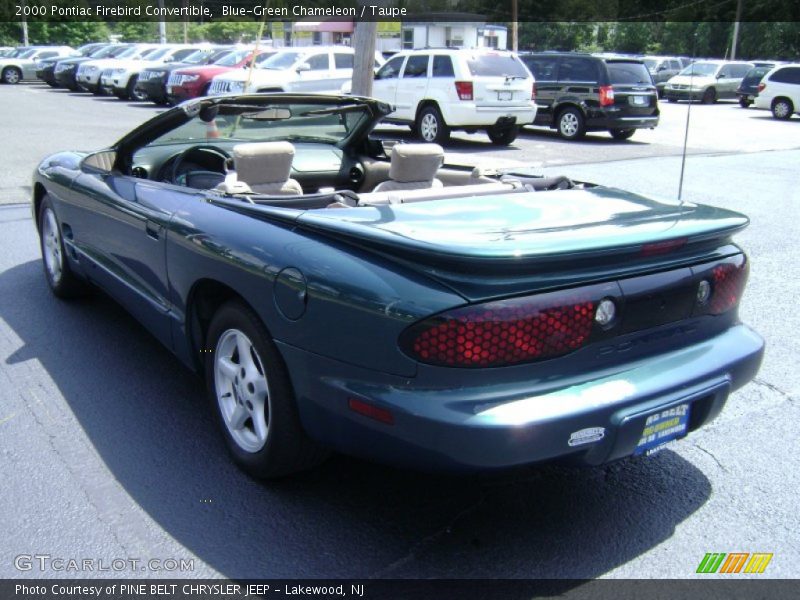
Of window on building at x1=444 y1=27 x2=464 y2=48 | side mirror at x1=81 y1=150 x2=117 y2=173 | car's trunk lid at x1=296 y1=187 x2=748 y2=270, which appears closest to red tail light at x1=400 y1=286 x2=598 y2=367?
car's trunk lid at x1=296 y1=187 x2=748 y2=270

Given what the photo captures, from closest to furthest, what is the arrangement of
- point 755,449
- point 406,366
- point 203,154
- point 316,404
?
point 406,366 → point 316,404 → point 755,449 → point 203,154

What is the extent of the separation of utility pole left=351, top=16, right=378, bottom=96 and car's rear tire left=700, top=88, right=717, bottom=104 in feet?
79.0

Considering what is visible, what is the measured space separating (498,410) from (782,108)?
83.5ft

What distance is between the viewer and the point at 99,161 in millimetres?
5234

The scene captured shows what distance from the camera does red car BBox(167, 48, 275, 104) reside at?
66.0ft

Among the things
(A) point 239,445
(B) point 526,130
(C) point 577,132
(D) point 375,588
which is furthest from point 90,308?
(B) point 526,130

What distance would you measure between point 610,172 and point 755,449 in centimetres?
934

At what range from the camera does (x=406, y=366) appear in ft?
8.72

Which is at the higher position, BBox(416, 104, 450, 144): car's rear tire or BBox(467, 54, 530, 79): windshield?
BBox(467, 54, 530, 79): windshield

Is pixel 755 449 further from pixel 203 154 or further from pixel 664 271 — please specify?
pixel 203 154

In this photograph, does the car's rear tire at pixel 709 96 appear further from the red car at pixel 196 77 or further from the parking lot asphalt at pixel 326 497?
the parking lot asphalt at pixel 326 497

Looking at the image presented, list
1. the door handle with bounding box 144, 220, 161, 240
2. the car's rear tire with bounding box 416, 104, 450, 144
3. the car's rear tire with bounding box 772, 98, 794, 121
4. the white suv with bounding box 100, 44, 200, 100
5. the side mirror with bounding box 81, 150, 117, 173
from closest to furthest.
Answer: the door handle with bounding box 144, 220, 161, 240, the side mirror with bounding box 81, 150, 117, 173, the car's rear tire with bounding box 416, 104, 450, 144, the car's rear tire with bounding box 772, 98, 794, 121, the white suv with bounding box 100, 44, 200, 100

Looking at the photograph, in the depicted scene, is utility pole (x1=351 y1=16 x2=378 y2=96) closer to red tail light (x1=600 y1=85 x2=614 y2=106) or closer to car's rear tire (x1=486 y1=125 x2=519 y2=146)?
car's rear tire (x1=486 y1=125 x2=519 y2=146)

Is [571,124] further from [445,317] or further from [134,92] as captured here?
[445,317]
